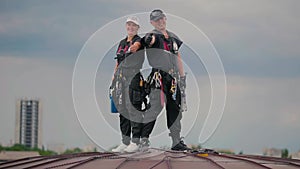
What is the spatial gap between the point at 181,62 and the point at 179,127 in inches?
66.3

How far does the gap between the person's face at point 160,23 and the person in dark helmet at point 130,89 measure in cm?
44

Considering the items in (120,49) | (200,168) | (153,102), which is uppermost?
(120,49)

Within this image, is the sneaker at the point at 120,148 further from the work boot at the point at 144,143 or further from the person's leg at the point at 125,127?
the work boot at the point at 144,143

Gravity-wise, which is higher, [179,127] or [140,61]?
[140,61]

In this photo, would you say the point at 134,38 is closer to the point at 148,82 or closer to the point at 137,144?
the point at 148,82

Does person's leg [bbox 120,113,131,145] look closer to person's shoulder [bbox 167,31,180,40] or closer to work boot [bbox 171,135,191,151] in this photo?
work boot [bbox 171,135,191,151]

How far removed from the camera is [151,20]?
21.9 metres

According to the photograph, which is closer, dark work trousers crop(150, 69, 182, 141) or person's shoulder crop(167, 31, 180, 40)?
dark work trousers crop(150, 69, 182, 141)

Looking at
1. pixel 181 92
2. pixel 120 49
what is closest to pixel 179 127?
pixel 181 92

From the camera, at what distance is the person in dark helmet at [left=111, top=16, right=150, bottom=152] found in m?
21.8

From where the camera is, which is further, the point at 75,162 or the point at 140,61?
the point at 140,61

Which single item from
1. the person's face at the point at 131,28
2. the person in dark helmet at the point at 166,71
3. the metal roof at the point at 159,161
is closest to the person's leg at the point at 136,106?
the person in dark helmet at the point at 166,71

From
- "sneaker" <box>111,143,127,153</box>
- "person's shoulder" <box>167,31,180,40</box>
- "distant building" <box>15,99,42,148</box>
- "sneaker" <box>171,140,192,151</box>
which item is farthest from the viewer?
"distant building" <box>15,99,42,148</box>

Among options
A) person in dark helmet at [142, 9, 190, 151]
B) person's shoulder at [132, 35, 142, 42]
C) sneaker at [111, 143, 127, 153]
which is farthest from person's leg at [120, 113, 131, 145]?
person's shoulder at [132, 35, 142, 42]
